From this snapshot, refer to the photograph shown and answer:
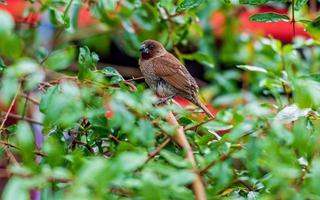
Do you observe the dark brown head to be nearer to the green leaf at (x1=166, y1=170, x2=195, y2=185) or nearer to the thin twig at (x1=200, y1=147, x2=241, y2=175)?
the thin twig at (x1=200, y1=147, x2=241, y2=175)

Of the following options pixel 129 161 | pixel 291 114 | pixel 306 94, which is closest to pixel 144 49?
pixel 291 114

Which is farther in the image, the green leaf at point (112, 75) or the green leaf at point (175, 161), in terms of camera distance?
the green leaf at point (112, 75)

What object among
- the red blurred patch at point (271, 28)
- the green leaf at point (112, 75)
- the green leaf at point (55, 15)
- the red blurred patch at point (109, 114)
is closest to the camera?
the red blurred patch at point (109, 114)

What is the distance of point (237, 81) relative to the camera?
20.1 ft

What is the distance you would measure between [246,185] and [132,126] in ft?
1.60

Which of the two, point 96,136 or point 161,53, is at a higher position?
point 96,136

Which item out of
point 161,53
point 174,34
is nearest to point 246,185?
point 174,34

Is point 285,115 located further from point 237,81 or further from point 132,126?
point 237,81

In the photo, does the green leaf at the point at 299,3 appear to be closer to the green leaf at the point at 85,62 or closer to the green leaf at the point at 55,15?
the green leaf at the point at 85,62

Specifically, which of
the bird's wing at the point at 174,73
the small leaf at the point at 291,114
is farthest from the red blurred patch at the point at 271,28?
the small leaf at the point at 291,114

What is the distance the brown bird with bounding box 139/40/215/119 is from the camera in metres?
3.88

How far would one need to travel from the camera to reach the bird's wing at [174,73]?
12.8ft

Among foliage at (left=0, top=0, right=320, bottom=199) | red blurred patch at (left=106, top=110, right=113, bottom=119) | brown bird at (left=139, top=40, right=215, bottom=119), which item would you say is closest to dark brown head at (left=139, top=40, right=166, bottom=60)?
brown bird at (left=139, top=40, right=215, bottom=119)

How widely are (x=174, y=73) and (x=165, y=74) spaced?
0.05m
